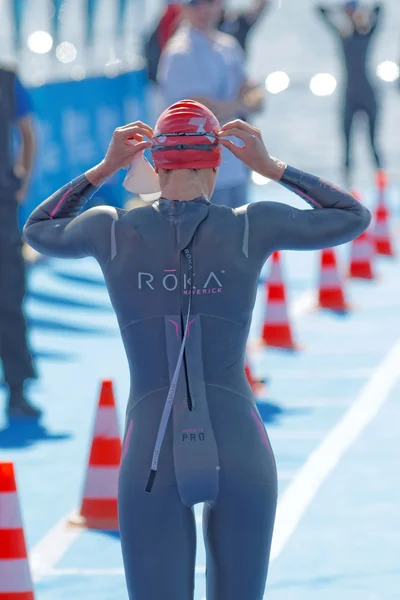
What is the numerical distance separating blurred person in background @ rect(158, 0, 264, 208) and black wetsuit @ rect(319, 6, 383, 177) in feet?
37.5

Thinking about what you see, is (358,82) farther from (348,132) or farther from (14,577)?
(14,577)

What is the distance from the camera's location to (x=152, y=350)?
4395 mm

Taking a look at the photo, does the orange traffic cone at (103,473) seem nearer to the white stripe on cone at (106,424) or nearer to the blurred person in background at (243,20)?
the white stripe on cone at (106,424)

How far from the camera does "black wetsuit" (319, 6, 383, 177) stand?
20.9 metres

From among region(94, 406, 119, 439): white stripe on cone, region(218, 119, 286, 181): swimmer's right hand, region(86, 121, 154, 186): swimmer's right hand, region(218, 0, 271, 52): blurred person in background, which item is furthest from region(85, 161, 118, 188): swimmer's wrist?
region(218, 0, 271, 52): blurred person in background

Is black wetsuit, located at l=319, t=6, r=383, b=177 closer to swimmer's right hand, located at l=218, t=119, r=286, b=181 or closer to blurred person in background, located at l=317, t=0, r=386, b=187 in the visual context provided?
blurred person in background, located at l=317, t=0, r=386, b=187

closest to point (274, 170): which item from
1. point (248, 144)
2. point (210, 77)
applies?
point (248, 144)

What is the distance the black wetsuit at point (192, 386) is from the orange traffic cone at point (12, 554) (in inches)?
57.1

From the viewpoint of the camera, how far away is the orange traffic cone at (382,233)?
54.1ft

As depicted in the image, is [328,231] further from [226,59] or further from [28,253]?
[28,253]

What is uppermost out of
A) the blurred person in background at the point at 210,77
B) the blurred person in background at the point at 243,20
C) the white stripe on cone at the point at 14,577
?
the blurred person in background at the point at 243,20

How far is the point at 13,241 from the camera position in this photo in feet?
31.2

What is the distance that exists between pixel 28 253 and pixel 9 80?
23.9 ft

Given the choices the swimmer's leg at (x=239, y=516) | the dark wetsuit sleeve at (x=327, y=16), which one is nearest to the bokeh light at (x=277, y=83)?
the dark wetsuit sleeve at (x=327, y=16)
